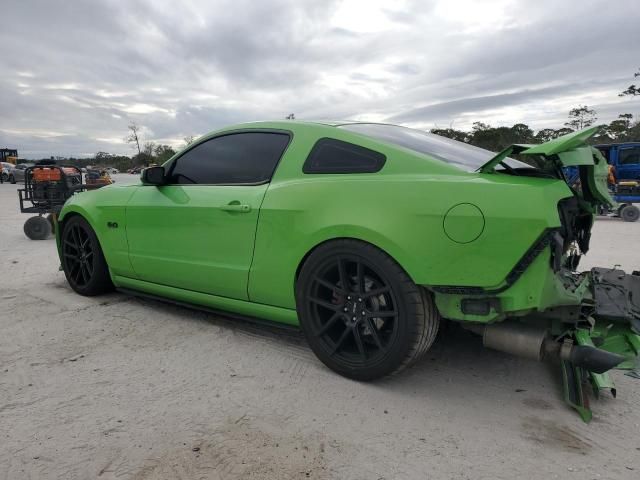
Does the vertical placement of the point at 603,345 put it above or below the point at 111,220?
below

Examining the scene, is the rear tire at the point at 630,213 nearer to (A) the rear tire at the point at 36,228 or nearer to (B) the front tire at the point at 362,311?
(B) the front tire at the point at 362,311

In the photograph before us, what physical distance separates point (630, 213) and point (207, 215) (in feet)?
38.2

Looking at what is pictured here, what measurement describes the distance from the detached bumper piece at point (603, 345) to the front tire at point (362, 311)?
2.36ft

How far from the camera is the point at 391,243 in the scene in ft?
7.69

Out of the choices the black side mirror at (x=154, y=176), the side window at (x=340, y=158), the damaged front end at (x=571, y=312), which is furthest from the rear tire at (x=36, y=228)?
the damaged front end at (x=571, y=312)

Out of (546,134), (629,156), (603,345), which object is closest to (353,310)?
(603,345)

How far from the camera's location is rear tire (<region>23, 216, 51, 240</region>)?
25.4 ft

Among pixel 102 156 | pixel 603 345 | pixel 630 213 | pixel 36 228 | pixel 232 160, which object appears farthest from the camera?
pixel 102 156

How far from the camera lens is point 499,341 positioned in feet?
7.91

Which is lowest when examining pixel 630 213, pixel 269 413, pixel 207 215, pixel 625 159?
pixel 630 213

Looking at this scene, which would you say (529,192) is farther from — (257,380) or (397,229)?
(257,380)

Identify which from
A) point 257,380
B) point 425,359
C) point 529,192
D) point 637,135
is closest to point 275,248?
point 257,380

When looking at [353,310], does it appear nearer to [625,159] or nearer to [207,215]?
[207,215]

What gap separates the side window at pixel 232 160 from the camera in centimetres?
304
